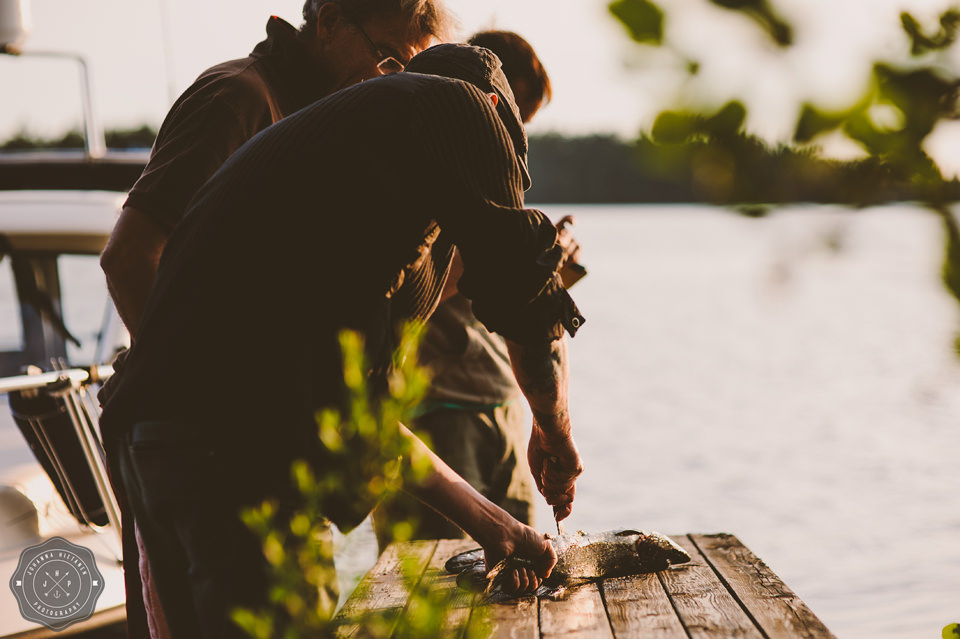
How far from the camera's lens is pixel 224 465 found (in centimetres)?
166

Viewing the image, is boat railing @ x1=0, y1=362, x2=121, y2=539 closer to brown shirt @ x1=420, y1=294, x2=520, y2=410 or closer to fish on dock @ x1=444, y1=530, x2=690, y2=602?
brown shirt @ x1=420, y1=294, x2=520, y2=410

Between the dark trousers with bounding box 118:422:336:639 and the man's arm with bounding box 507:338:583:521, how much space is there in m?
0.61

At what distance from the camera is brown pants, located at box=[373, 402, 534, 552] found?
3346mm

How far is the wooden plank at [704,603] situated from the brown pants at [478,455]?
0.87 m

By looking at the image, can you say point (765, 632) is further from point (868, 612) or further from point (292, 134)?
point (868, 612)

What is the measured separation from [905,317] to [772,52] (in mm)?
26268

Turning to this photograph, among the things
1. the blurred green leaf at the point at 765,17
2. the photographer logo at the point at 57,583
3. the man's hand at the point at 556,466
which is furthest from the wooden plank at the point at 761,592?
the photographer logo at the point at 57,583

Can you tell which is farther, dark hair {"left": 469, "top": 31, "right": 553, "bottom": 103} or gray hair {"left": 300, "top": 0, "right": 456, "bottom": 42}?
dark hair {"left": 469, "top": 31, "right": 553, "bottom": 103}

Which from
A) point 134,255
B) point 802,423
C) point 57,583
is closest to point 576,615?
point 134,255

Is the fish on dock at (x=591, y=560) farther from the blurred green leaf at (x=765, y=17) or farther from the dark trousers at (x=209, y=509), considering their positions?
the blurred green leaf at (x=765, y=17)

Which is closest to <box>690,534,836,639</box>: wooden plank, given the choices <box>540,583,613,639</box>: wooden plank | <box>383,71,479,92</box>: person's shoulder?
<box>540,583,613,639</box>: wooden plank

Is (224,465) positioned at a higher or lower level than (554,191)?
lower

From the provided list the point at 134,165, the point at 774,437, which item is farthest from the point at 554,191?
the point at 774,437

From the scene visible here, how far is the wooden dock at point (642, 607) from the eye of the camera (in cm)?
211
